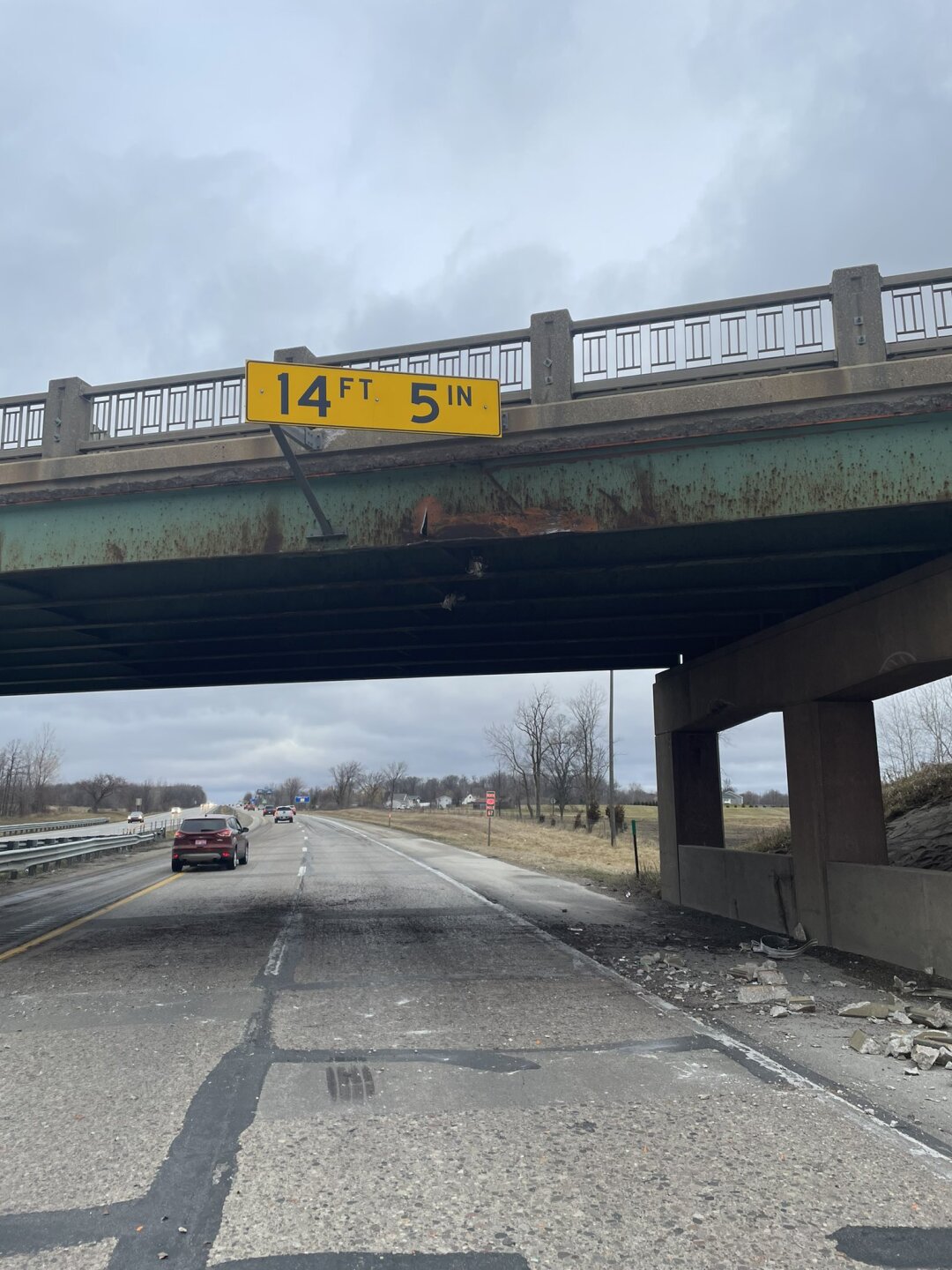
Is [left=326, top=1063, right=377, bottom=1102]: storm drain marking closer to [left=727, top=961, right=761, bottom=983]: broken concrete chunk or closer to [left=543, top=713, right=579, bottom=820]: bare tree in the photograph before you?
[left=727, top=961, right=761, bottom=983]: broken concrete chunk

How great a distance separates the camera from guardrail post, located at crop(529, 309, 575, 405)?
404 inches

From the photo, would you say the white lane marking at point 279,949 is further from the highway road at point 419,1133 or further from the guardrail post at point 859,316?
the guardrail post at point 859,316

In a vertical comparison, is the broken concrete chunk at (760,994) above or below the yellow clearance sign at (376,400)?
below

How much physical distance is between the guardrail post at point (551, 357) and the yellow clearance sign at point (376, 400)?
2.71 feet

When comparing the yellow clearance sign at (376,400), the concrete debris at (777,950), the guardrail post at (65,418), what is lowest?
the concrete debris at (777,950)

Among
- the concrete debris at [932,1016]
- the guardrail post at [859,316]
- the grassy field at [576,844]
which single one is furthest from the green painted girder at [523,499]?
the grassy field at [576,844]

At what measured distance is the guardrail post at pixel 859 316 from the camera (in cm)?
945

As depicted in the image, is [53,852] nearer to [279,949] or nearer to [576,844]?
[279,949]

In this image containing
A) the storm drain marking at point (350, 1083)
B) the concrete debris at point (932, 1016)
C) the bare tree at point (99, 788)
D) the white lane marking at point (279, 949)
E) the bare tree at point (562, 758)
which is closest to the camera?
the storm drain marking at point (350, 1083)

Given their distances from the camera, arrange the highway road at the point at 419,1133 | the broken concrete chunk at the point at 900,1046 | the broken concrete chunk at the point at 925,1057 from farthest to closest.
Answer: the broken concrete chunk at the point at 900,1046
the broken concrete chunk at the point at 925,1057
the highway road at the point at 419,1133

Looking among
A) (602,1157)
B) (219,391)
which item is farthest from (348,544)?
(602,1157)

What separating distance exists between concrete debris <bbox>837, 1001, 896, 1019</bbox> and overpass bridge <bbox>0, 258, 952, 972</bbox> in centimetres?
150

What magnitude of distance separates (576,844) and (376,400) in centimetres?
3494

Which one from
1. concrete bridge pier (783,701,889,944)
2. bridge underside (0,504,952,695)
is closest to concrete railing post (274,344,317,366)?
bridge underside (0,504,952,695)
